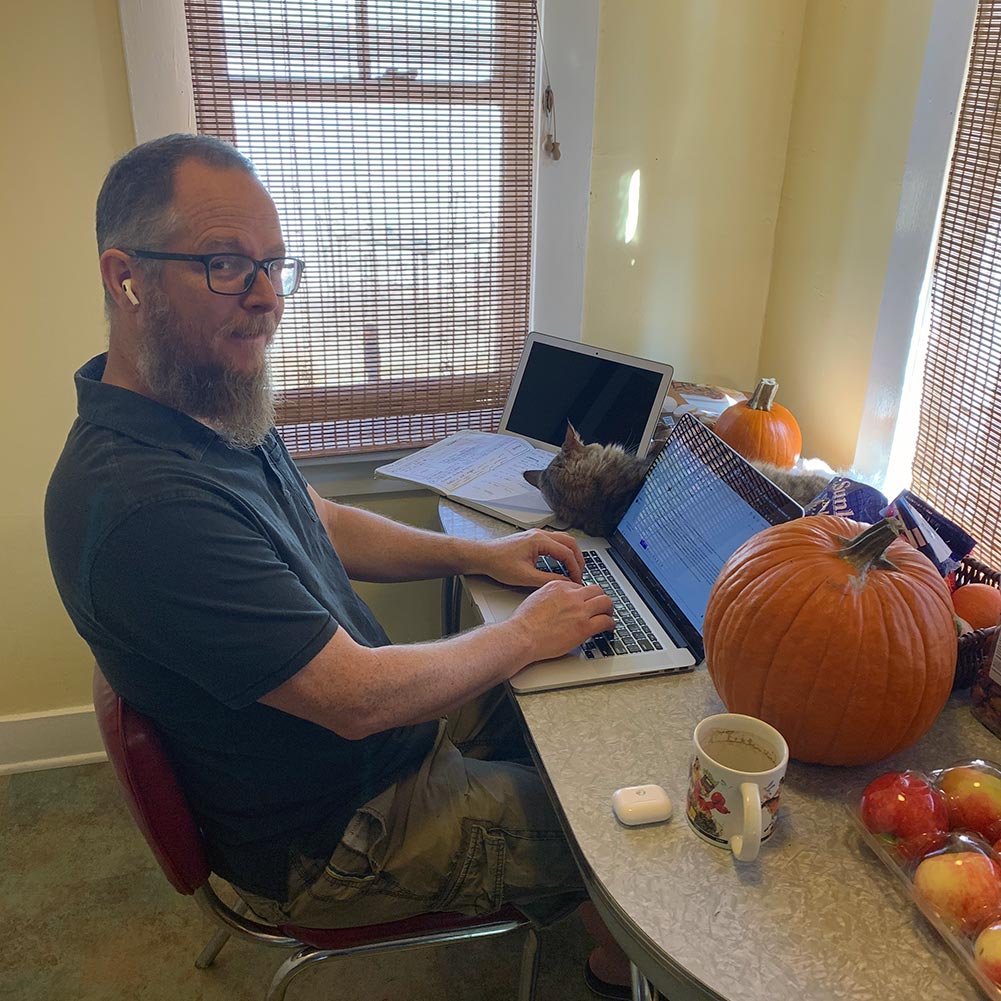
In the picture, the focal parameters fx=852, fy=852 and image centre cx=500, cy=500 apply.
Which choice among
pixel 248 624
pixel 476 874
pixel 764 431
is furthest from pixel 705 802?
pixel 764 431

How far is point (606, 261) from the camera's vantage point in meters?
2.04

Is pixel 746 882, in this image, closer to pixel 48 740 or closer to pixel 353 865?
pixel 353 865

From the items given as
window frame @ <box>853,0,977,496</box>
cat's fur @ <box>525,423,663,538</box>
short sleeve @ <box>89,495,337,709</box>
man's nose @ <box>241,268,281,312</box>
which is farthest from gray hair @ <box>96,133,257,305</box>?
window frame @ <box>853,0,977,496</box>

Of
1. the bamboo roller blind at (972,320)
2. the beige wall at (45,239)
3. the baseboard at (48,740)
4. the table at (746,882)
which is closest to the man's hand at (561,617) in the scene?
the table at (746,882)

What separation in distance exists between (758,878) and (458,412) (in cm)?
145

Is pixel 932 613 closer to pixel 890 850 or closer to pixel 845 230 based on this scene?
pixel 890 850

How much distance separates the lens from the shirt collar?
1.04 meters

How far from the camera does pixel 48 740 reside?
2.14 metres

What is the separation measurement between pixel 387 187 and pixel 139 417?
1020 mm

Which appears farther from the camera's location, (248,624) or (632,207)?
(632,207)

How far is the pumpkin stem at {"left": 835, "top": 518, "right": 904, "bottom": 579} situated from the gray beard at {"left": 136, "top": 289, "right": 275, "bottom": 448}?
79cm

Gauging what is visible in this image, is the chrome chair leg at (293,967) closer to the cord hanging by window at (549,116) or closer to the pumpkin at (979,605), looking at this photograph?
the pumpkin at (979,605)

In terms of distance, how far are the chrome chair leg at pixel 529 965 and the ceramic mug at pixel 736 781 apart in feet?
1.64

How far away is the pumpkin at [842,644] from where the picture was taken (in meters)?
0.93
